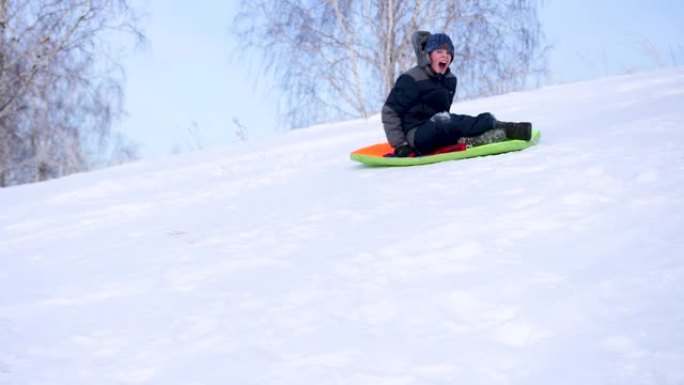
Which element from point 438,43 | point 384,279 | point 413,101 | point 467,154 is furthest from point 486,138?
point 384,279

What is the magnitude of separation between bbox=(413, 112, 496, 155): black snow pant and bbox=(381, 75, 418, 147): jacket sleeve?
128 mm

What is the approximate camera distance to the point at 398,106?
4148mm

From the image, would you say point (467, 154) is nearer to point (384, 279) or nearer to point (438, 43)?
point (438, 43)

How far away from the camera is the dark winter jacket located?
4121mm

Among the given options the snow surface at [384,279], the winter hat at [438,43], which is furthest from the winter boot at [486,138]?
the winter hat at [438,43]

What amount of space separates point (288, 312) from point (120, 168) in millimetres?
5121

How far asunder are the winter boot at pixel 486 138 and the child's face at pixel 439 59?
1.47 feet

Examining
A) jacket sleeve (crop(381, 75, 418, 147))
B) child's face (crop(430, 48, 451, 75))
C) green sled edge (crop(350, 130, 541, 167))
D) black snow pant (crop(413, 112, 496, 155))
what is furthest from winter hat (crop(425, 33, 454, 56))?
green sled edge (crop(350, 130, 541, 167))

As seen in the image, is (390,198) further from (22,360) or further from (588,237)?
(22,360)

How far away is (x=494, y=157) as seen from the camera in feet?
12.3

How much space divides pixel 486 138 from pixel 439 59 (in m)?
0.56

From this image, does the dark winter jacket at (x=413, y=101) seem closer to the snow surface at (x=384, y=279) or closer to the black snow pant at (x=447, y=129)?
the black snow pant at (x=447, y=129)

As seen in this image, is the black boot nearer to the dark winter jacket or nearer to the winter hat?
the dark winter jacket

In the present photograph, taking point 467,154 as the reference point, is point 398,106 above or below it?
above
